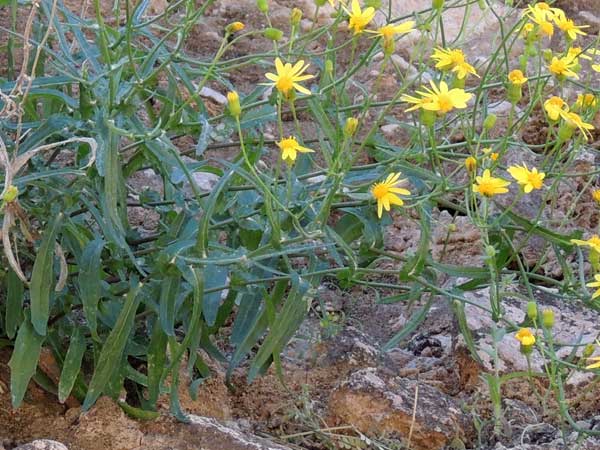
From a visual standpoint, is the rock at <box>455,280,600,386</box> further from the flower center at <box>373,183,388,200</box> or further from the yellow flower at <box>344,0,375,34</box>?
the yellow flower at <box>344,0,375,34</box>

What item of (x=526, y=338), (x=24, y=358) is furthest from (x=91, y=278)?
(x=526, y=338)

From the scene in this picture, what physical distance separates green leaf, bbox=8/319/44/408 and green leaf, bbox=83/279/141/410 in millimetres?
115

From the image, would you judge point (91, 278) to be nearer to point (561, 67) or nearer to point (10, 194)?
point (10, 194)

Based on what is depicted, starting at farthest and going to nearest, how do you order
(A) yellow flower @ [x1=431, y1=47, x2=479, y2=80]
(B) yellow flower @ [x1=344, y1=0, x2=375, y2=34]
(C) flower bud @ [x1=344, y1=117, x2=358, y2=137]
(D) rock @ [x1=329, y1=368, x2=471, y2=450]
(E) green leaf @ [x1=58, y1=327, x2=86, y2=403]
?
(D) rock @ [x1=329, y1=368, x2=471, y2=450], (E) green leaf @ [x1=58, y1=327, x2=86, y2=403], (A) yellow flower @ [x1=431, y1=47, x2=479, y2=80], (B) yellow flower @ [x1=344, y1=0, x2=375, y2=34], (C) flower bud @ [x1=344, y1=117, x2=358, y2=137]

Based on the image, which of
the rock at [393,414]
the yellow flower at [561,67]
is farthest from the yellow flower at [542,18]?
the rock at [393,414]

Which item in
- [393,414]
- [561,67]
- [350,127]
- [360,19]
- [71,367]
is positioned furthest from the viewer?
[393,414]

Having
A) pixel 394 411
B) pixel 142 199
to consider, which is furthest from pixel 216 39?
pixel 394 411

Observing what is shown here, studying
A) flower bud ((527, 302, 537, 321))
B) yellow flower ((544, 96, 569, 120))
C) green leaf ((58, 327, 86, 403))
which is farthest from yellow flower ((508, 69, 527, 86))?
green leaf ((58, 327, 86, 403))

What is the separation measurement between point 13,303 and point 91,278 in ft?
0.69

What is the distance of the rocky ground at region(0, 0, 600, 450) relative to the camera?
2.11 metres

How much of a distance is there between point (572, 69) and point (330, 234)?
0.56 m

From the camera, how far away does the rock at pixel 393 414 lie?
7.37 ft

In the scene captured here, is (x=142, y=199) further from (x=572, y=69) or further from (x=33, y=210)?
(x=572, y=69)

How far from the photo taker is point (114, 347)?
1.97 meters
